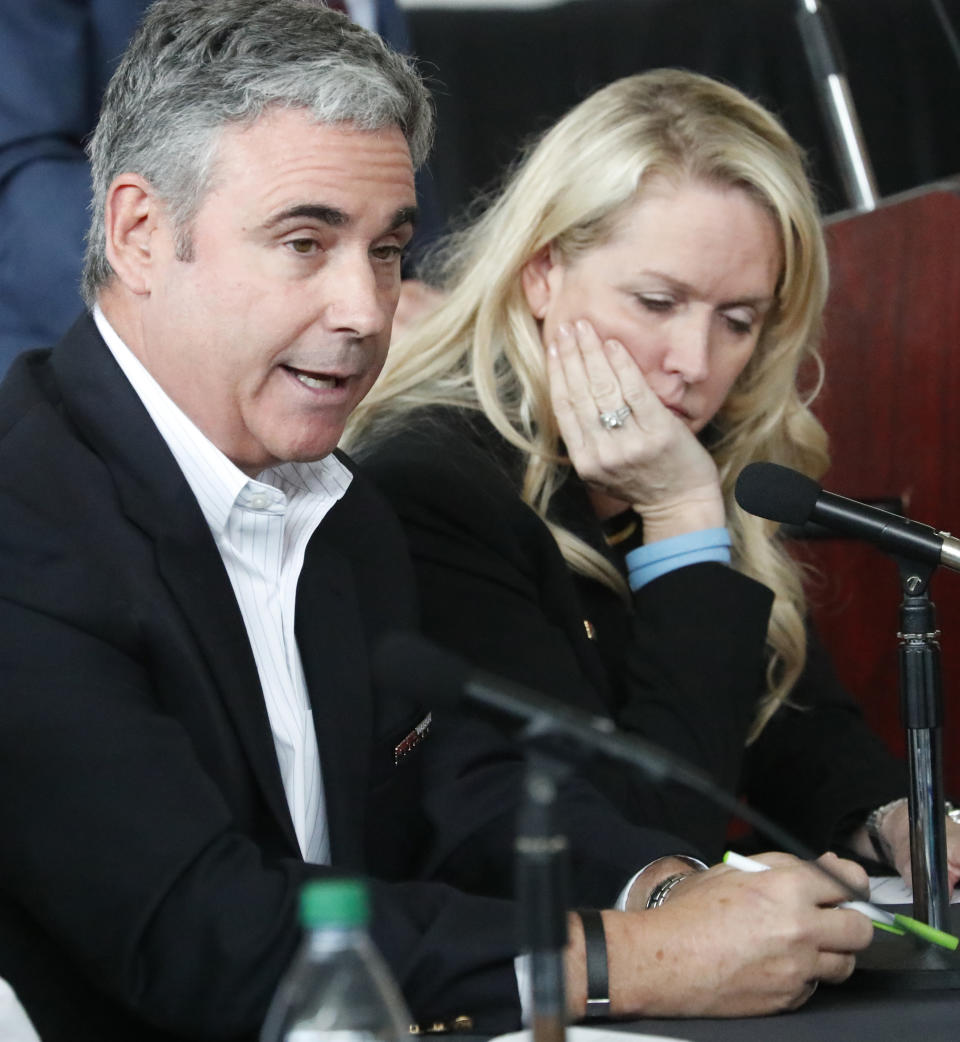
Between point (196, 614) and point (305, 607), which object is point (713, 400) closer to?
point (305, 607)

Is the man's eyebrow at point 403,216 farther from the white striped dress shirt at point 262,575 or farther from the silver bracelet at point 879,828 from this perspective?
the silver bracelet at point 879,828

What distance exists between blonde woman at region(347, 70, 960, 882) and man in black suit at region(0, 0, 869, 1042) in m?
0.25

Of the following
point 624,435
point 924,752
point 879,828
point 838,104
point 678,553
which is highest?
point 838,104

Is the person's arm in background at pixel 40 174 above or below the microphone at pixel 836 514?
above

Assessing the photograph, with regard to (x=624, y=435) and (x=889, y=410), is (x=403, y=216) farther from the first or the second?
(x=889, y=410)

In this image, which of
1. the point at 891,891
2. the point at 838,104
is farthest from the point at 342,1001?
the point at 838,104

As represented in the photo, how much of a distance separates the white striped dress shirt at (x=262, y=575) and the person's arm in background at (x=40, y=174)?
686mm

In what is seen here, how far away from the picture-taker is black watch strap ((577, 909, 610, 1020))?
119 centimetres

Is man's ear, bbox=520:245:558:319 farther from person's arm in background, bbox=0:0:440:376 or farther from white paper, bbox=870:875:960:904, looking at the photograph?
white paper, bbox=870:875:960:904

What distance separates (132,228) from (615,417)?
69cm

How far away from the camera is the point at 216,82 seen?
137 centimetres

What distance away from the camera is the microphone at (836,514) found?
4.16 ft

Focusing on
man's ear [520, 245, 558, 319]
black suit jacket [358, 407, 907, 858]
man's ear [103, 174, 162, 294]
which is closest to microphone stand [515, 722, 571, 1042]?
man's ear [103, 174, 162, 294]

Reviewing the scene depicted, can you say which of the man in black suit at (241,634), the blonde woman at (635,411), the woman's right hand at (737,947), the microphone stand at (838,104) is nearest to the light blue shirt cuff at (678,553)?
the blonde woman at (635,411)
